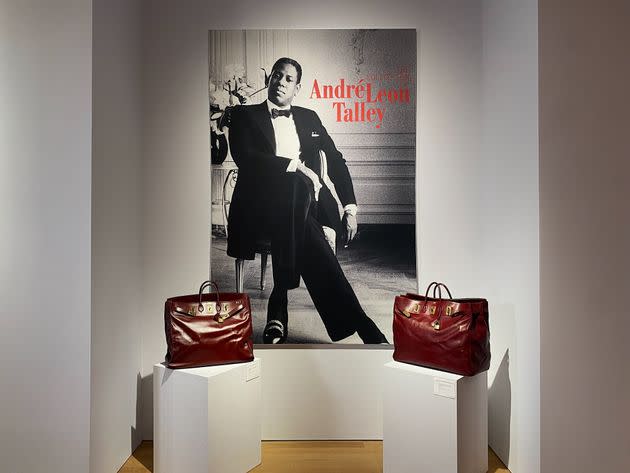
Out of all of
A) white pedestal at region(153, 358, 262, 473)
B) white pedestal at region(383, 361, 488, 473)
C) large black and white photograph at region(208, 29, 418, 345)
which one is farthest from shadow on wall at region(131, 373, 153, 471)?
white pedestal at region(383, 361, 488, 473)

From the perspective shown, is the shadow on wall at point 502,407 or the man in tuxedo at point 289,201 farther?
the man in tuxedo at point 289,201

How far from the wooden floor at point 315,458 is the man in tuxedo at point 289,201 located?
587mm

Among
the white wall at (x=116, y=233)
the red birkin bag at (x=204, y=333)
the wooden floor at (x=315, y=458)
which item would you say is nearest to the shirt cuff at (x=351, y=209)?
the red birkin bag at (x=204, y=333)

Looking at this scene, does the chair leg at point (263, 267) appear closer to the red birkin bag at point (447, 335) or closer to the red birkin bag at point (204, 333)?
the red birkin bag at point (204, 333)

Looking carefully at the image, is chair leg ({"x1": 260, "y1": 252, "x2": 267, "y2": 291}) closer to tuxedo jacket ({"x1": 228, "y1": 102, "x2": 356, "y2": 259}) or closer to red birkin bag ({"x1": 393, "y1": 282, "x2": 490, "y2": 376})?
tuxedo jacket ({"x1": 228, "y1": 102, "x2": 356, "y2": 259})

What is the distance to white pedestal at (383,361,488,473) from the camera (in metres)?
2.29

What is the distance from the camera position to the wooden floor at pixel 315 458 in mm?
2568
